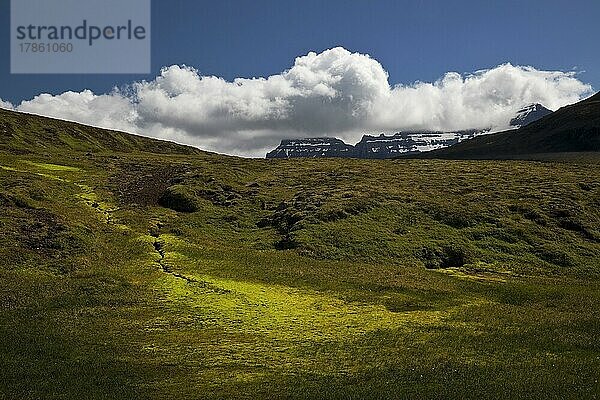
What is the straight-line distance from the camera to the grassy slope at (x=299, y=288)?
27859 millimetres

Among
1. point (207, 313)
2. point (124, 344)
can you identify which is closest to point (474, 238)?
point (207, 313)

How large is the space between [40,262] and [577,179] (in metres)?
104

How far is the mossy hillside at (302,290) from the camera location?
91.3 feet

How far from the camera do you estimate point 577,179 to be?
10938 cm

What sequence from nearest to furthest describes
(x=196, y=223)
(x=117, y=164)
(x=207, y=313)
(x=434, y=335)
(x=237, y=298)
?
(x=434, y=335) < (x=207, y=313) < (x=237, y=298) < (x=196, y=223) < (x=117, y=164)

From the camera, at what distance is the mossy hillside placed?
27.8 meters

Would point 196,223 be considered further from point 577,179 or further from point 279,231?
point 577,179

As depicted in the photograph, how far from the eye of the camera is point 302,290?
160 feet

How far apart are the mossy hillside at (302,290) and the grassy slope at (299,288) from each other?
0.20m

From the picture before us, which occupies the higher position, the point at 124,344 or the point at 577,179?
the point at 577,179

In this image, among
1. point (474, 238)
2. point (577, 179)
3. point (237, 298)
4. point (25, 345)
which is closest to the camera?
point (25, 345)

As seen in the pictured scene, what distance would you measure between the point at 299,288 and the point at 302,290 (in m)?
0.72

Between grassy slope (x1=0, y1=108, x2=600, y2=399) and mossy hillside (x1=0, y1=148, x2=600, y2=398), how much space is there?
196 mm

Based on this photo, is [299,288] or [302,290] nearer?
[302,290]
